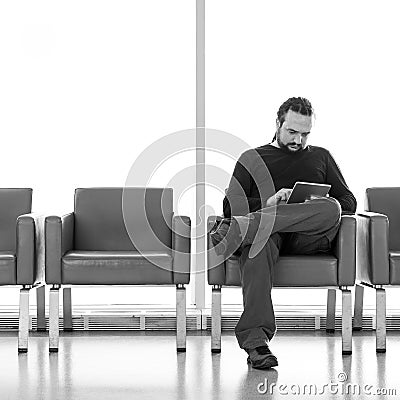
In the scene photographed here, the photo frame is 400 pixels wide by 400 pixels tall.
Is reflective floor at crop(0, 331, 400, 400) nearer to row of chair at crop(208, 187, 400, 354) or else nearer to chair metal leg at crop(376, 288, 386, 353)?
chair metal leg at crop(376, 288, 386, 353)

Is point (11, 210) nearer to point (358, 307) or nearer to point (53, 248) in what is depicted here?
point (53, 248)

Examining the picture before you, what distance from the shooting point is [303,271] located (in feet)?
14.5

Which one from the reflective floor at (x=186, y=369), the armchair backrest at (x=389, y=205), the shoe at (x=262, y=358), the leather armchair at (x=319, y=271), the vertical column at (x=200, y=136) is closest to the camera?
the reflective floor at (x=186, y=369)

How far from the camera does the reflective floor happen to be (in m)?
3.70

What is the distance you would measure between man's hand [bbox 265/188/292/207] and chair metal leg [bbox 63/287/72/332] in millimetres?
1321

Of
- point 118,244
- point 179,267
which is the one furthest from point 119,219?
point 179,267

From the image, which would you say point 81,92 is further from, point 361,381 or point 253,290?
point 361,381

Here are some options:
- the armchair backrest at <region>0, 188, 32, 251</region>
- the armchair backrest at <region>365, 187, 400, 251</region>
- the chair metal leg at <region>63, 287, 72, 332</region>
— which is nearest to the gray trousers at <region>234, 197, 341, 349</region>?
the armchair backrest at <region>365, 187, 400, 251</region>

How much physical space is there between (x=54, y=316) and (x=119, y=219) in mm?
782

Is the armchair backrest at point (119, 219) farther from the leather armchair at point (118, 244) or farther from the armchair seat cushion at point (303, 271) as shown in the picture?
the armchair seat cushion at point (303, 271)

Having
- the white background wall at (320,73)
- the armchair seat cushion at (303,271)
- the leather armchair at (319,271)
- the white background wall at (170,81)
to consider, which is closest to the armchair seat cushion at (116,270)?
the leather armchair at (319,271)

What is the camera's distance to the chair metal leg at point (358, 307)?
197 inches

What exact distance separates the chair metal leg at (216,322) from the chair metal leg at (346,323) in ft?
1.99

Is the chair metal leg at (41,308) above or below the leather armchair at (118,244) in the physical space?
below
